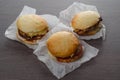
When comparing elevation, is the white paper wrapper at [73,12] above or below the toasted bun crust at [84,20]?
below

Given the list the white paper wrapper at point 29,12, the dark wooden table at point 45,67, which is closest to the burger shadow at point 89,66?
the dark wooden table at point 45,67

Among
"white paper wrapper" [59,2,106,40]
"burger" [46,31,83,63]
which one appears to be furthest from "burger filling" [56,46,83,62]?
"white paper wrapper" [59,2,106,40]

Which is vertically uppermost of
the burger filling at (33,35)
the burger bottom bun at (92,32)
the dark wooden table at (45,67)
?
the burger bottom bun at (92,32)

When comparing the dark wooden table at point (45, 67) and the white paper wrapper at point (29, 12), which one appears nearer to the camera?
the dark wooden table at point (45, 67)

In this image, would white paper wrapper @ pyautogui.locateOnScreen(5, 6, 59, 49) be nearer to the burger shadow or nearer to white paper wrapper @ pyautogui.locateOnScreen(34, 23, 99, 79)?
white paper wrapper @ pyautogui.locateOnScreen(34, 23, 99, 79)

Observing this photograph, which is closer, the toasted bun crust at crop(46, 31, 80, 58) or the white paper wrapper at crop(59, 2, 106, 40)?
the toasted bun crust at crop(46, 31, 80, 58)

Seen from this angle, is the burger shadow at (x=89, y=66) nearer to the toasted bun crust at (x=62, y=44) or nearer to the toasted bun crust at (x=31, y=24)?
the toasted bun crust at (x=62, y=44)
